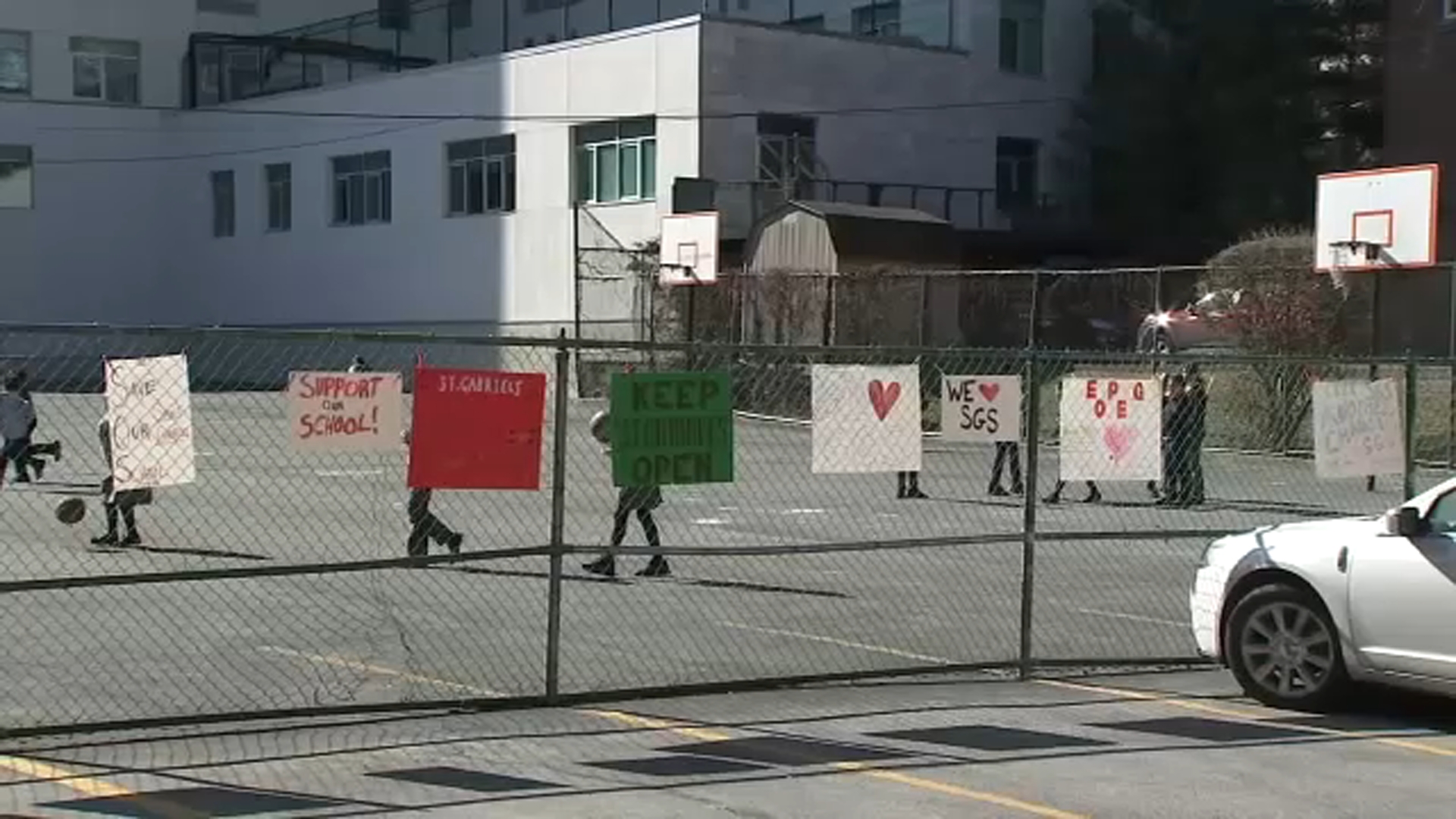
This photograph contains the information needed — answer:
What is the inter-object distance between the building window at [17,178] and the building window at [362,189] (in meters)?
9.81

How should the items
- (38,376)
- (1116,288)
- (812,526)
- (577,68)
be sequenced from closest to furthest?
(812,526) < (1116,288) < (577,68) < (38,376)

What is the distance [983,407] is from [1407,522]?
2399 mm

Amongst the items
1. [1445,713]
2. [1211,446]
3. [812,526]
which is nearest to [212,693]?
[1445,713]

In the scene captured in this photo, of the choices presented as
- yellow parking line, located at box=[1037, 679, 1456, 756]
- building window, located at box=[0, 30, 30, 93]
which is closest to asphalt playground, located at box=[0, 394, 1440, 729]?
yellow parking line, located at box=[1037, 679, 1456, 756]

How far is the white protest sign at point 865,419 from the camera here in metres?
9.05

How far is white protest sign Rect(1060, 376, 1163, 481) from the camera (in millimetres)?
9953

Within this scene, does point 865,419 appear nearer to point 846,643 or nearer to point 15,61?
point 846,643

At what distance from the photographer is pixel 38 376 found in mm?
46562

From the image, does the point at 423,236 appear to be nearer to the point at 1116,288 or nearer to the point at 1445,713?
the point at 1116,288

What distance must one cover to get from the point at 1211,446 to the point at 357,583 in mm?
14853

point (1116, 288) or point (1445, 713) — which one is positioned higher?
point (1116, 288)

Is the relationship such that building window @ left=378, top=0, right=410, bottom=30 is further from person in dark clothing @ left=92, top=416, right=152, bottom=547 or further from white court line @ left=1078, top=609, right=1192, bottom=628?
white court line @ left=1078, top=609, right=1192, bottom=628

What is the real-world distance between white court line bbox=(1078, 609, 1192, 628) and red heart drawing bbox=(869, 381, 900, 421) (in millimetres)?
3455

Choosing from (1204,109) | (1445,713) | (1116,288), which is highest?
(1204,109)
